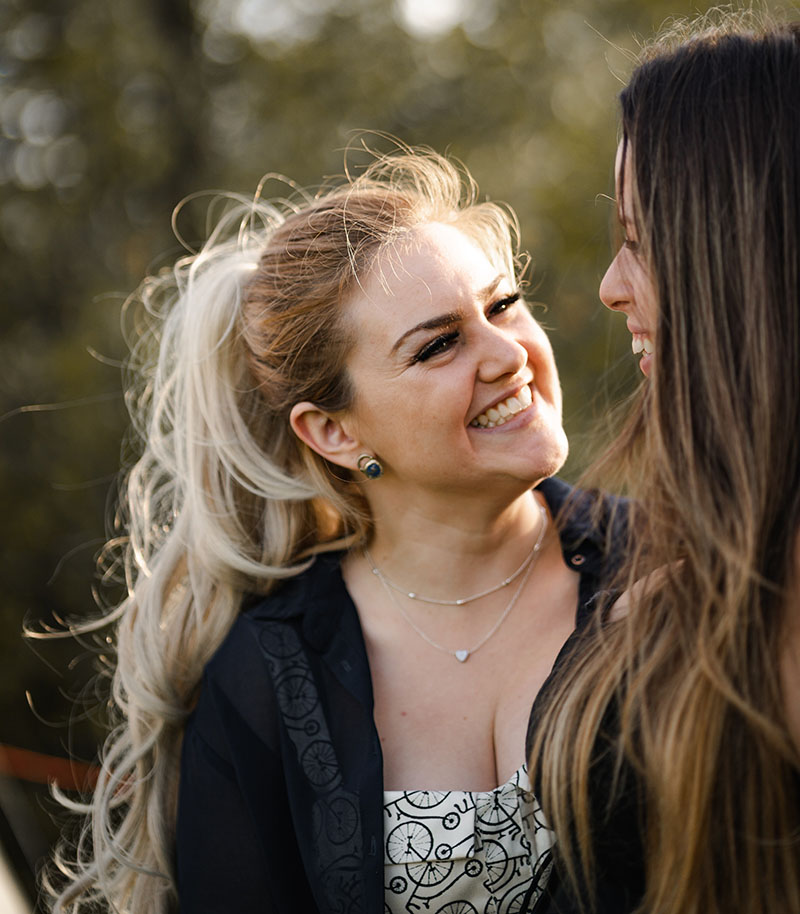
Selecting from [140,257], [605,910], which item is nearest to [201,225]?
[140,257]

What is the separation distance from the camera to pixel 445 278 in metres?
1.92

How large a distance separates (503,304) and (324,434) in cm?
51

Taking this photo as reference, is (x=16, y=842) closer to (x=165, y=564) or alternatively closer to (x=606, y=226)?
(x=165, y=564)

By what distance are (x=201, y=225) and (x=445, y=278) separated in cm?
365

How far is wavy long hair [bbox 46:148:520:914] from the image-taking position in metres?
2.09

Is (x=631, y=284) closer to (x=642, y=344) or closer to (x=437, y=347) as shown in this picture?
(x=642, y=344)

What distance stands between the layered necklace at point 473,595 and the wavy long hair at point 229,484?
0.18m

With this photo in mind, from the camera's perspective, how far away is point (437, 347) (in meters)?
1.91

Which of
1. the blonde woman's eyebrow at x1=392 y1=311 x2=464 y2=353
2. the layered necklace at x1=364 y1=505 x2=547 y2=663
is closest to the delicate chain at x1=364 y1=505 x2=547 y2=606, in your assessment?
the layered necklace at x1=364 y1=505 x2=547 y2=663

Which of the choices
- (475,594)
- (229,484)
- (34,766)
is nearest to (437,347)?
(475,594)

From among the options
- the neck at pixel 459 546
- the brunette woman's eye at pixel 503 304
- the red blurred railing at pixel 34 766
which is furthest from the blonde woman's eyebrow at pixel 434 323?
the red blurred railing at pixel 34 766

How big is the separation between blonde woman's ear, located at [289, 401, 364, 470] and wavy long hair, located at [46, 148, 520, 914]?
1.4 inches

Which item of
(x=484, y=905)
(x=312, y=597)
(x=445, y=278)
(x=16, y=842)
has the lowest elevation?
(x=16, y=842)

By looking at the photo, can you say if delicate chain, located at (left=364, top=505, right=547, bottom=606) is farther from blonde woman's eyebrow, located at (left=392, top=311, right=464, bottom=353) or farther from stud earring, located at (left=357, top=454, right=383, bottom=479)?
blonde woman's eyebrow, located at (left=392, top=311, right=464, bottom=353)
